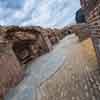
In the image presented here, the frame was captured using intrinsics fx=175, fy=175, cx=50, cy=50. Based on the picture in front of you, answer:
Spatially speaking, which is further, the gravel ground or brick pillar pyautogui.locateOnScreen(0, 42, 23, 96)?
brick pillar pyautogui.locateOnScreen(0, 42, 23, 96)

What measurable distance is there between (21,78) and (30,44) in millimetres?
5787

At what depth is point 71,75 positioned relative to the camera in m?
5.99

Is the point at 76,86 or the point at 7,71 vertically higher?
the point at 7,71

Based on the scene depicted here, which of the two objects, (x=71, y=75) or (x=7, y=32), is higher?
(x=7, y=32)

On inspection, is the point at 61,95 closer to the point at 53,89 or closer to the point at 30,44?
the point at 53,89

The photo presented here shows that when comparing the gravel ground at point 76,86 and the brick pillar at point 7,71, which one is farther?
the brick pillar at point 7,71

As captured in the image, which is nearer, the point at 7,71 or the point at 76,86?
the point at 76,86

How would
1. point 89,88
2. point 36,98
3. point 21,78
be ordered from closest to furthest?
point 89,88, point 36,98, point 21,78

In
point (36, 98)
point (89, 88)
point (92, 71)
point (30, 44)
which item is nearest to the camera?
point (89, 88)

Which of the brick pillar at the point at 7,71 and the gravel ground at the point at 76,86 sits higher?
the brick pillar at the point at 7,71

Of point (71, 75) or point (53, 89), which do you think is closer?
point (53, 89)

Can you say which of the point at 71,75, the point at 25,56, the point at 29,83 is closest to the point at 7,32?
the point at 25,56

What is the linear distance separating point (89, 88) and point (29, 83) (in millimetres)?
2769

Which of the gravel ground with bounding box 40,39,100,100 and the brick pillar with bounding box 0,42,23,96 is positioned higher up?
the brick pillar with bounding box 0,42,23,96
